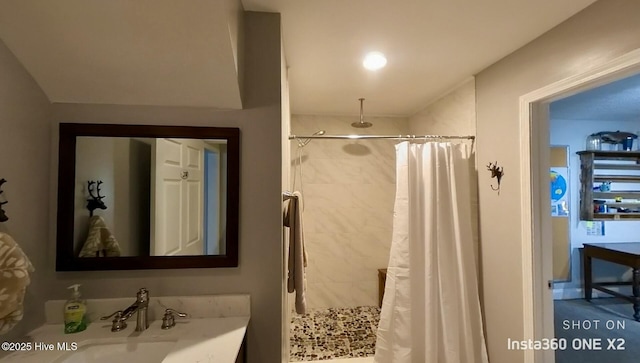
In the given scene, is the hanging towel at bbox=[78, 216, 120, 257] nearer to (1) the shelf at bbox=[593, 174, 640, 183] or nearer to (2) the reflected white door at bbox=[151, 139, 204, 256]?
(2) the reflected white door at bbox=[151, 139, 204, 256]

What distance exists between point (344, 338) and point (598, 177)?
13.3 feet

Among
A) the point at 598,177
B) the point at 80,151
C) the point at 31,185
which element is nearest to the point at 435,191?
the point at 80,151

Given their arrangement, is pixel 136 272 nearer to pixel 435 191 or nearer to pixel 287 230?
pixel 287 230

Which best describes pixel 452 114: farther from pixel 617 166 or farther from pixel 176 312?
pixel 617 166

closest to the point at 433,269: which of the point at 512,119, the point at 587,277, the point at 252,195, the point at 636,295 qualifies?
the point at 512,119

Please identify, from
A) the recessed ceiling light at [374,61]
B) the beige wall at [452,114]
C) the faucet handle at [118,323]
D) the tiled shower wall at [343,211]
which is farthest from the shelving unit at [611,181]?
the faucet handle at [118,323]

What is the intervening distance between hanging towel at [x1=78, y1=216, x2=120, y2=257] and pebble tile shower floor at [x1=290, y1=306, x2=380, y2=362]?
5.37 ft

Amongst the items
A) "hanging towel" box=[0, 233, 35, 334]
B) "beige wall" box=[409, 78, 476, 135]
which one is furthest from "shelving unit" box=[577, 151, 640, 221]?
"hanging towel" box=[0, 233, 35, 334]

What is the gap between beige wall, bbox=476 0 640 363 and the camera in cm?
129

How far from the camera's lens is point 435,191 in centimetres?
198

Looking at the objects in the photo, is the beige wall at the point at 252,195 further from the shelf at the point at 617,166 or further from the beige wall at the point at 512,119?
the shelf at the point at 617,166

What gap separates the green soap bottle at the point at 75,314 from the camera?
1.20 m

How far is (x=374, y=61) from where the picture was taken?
1.90 m

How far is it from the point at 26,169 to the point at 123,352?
0.88 m
